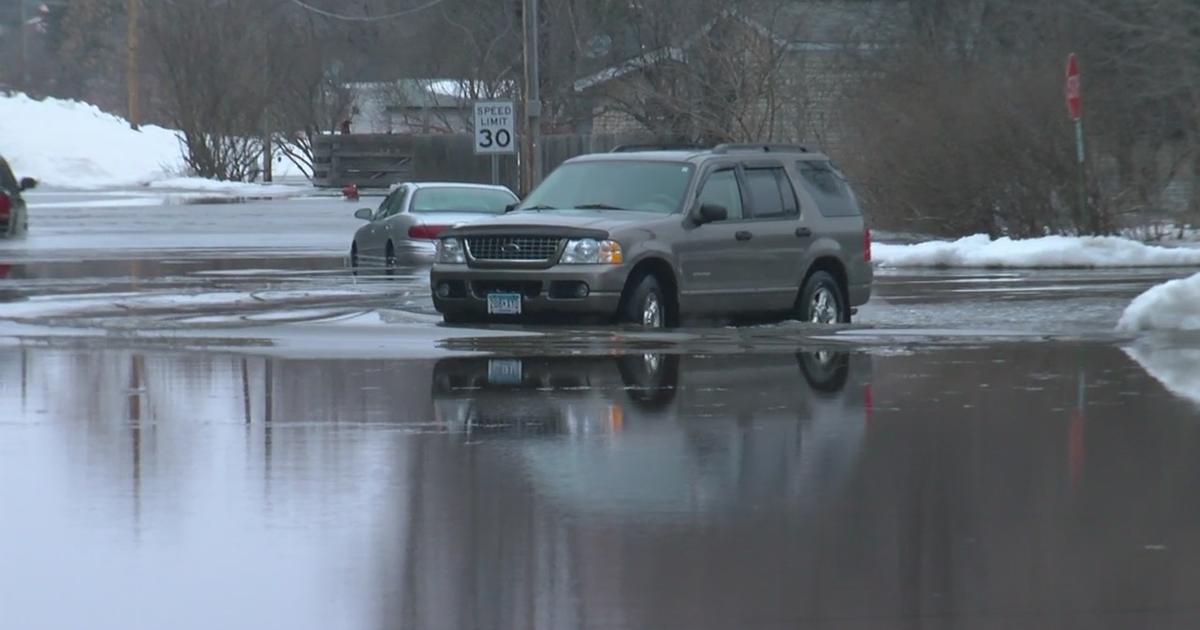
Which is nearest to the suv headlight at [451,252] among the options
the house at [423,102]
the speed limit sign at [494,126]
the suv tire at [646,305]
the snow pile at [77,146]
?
the suv tire at [646,305]

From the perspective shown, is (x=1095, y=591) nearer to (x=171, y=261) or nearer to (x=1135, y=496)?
(x=1135, y=496)

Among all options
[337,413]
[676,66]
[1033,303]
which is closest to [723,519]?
[337,413]

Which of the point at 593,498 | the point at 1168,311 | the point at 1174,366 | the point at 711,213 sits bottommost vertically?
the point at 593,498

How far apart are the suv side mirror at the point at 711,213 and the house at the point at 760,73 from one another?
21.9 m

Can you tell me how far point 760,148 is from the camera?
18281mm

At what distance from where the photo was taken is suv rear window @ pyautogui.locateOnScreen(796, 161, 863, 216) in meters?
18.4

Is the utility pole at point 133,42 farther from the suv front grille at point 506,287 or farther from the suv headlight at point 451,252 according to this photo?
the suv front grille at point 506,287

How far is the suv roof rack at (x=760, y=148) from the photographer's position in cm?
1783

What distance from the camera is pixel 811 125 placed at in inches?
1630

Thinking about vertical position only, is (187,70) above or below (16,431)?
above

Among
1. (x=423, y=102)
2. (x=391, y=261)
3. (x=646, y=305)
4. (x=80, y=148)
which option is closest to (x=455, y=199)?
(x=391, y=261)

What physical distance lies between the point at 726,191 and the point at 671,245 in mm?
1178

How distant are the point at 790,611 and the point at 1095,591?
4.03 feet

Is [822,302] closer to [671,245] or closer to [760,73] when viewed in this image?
[671,245]
